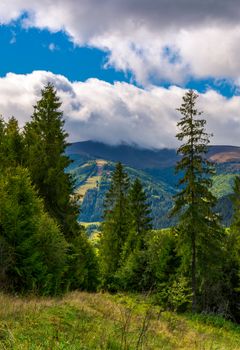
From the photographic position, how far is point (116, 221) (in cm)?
5141

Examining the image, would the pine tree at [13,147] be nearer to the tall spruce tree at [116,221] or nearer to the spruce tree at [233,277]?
the tall spruce tree at [116,221]

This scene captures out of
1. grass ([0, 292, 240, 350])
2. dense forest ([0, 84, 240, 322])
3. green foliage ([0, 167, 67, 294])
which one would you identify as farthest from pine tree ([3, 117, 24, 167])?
grass ([0, 292, 240, 350])

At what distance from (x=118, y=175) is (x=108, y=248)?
32.9ft

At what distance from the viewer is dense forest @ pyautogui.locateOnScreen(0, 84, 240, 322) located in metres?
21.3

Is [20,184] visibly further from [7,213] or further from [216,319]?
[216,319]

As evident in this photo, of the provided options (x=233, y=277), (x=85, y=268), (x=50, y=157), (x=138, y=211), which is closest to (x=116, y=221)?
(x=138, y=211)

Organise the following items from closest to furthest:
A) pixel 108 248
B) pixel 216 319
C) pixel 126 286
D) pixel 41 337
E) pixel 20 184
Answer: pixel 41 337, pixel 20 184, pixel 216 319, pixel 126 286, pixel 108 248

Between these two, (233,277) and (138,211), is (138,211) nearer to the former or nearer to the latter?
(138,211)

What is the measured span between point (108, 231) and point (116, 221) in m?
1.84

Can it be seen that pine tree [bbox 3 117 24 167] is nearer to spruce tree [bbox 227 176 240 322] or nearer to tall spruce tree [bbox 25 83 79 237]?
tall spruce tree [bbox 25 83 79 237]

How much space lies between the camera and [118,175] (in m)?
51.5

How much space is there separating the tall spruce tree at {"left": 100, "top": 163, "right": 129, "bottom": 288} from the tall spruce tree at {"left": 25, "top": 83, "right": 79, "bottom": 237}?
16.8 meters

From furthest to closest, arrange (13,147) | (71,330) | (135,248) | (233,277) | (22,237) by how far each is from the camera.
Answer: (135,248) → (233,277) → (13,147) → (22,237) → (71,330)

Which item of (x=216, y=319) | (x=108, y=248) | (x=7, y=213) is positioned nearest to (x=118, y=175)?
(x=108, y=248)
